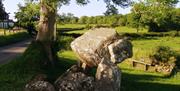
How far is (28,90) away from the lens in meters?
15.2

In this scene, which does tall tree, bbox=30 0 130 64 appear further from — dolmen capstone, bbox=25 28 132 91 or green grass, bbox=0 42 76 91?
dolmen capstone, bbox=25 28 132 91

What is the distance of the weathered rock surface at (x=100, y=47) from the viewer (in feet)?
60.5

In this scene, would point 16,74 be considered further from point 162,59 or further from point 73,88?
point 162,59

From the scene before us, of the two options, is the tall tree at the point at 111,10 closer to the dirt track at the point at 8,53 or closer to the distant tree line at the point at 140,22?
the distant tree line at the point at 140,22

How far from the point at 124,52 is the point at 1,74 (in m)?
8.21

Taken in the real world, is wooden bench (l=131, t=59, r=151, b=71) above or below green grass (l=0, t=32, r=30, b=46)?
above

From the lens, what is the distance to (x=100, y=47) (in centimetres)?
1853

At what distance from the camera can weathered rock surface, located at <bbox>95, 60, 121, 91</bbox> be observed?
657 inches

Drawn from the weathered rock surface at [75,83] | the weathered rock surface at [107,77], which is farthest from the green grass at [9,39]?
the weathered rock surface at [75,83]

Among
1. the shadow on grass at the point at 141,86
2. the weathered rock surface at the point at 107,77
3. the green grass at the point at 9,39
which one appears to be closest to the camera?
the weathered rock surface at the point at 107,77

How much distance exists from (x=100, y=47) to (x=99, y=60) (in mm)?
552

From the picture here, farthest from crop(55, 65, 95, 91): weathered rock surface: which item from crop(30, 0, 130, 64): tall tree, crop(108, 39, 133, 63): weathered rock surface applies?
crop(30, 0, 130, 64): tall tree

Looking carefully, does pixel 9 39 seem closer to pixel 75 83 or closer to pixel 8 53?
pixel 8 53

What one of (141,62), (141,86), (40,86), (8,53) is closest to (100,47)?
(40,86)
